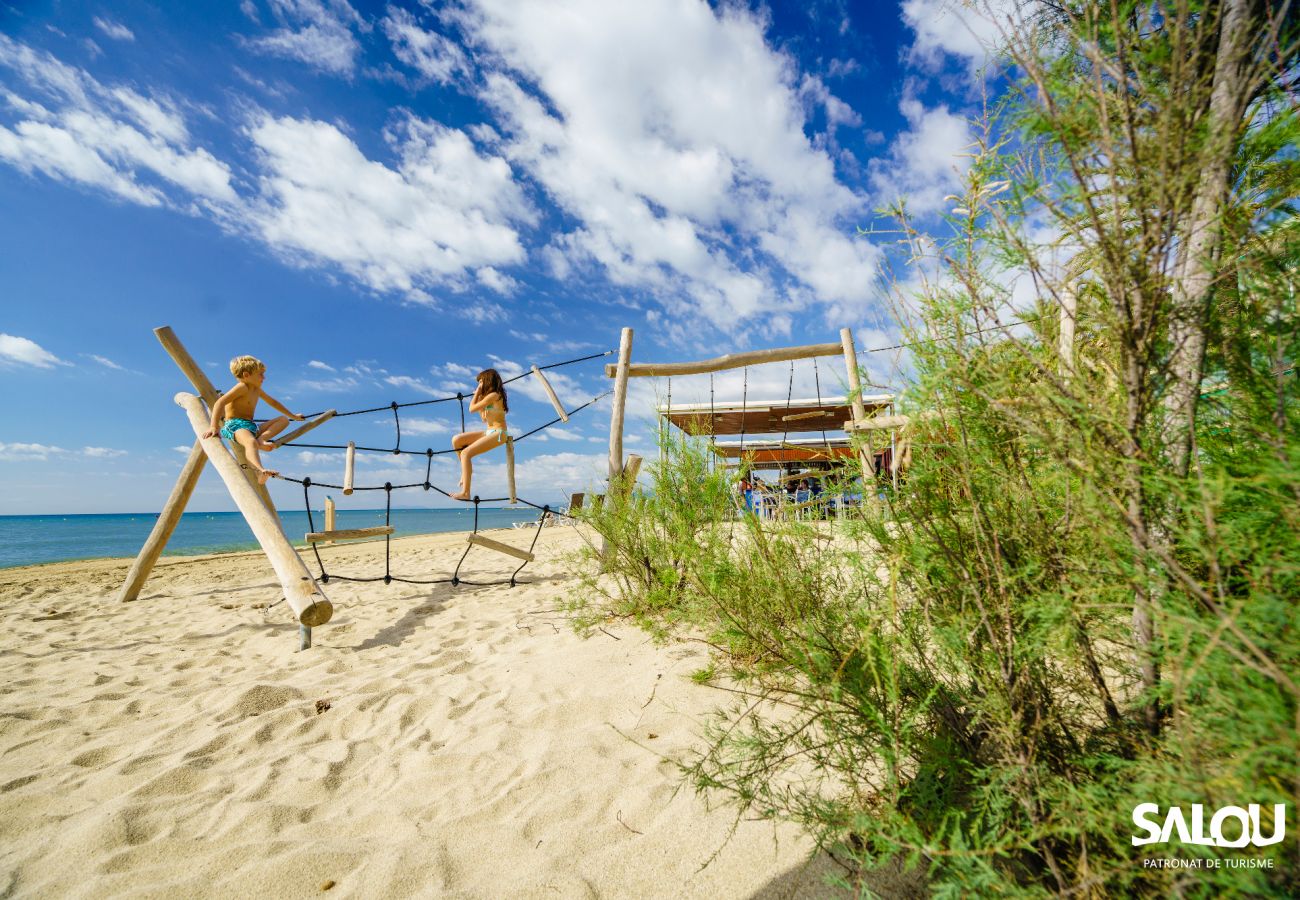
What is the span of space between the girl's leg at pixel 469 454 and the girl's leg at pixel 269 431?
1.87m

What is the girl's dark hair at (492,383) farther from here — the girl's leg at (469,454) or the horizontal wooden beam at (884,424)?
the horizontal wooden beam at (884,424)

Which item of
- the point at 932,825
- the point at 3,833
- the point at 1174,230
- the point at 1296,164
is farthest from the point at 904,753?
the point at 3,833

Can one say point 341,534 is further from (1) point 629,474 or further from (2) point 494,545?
(1) point 629,474

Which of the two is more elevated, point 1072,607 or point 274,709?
point 1072,607

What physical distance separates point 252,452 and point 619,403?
3.69 m

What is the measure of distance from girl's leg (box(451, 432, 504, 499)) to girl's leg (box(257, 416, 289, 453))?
187 cm

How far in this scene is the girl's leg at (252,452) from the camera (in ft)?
16.9

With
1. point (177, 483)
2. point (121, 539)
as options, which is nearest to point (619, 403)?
point (177, 483)

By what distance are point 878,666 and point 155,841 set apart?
260 centimetres

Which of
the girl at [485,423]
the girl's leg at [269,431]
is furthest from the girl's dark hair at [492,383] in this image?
the girl's leg at [269,431]

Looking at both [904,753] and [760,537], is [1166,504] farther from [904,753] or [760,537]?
[760,537]

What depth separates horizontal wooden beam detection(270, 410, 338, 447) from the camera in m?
5.63

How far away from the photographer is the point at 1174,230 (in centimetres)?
112

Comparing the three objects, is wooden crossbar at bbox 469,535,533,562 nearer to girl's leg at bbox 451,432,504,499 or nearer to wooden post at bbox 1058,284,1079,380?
girl's leg at bbox 451,432,504,499
